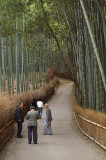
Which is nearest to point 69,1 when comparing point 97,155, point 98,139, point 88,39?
point 88,39

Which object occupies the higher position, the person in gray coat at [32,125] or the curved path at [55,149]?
the person in gray coat at [32,125]

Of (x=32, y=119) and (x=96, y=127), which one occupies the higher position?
(x=32, y=119)

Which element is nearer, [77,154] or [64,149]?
[77,154]

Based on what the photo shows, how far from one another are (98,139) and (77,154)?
997mm

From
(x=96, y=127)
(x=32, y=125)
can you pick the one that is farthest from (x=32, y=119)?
(x=96, y=127)

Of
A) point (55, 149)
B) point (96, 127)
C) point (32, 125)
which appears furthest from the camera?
point (32, 125)

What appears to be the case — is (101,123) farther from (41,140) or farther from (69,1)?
(69,1)

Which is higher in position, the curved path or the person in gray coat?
the person in gray coat

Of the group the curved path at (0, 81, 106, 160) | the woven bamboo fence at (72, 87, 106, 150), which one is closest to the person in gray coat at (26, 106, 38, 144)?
the curved path at (0, 81, 106, 160)

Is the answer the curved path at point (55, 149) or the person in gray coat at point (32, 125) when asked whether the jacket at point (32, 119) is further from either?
the curved path at point (55, 149)

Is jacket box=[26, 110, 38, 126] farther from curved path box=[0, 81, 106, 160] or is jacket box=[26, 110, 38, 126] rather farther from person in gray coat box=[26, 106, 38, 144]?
curved path box=[0, 81, 106, 160]

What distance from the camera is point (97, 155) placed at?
6508 millimetres

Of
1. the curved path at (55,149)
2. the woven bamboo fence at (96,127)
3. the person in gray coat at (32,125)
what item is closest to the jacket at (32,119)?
the person in gray coat at (32,125)

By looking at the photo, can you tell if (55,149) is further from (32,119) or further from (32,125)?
(32,119)
